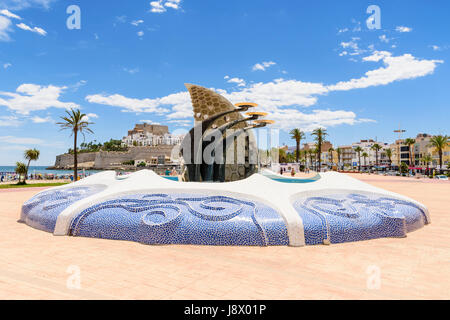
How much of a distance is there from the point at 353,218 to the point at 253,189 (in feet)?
9.54

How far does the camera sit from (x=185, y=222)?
24.2 feet

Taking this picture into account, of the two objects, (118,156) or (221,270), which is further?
(118,156)

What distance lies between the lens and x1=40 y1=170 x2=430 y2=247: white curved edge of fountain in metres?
7.58

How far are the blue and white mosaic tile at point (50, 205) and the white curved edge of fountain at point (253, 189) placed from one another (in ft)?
1.80

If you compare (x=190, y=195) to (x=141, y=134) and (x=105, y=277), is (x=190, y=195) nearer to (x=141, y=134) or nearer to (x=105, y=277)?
(x=105, y=277)

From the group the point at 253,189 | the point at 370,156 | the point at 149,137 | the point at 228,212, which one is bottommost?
the point at 228,212

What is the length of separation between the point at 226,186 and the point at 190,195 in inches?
45.9

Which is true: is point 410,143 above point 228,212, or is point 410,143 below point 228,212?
above

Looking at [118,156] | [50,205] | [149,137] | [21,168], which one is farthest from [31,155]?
[149,137]

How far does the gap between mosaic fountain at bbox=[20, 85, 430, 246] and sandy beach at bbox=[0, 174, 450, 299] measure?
30cm

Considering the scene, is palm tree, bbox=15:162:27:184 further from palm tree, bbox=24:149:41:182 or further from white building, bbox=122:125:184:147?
white building, bbox=122:125:184:147

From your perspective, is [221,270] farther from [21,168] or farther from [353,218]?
[21,168]
